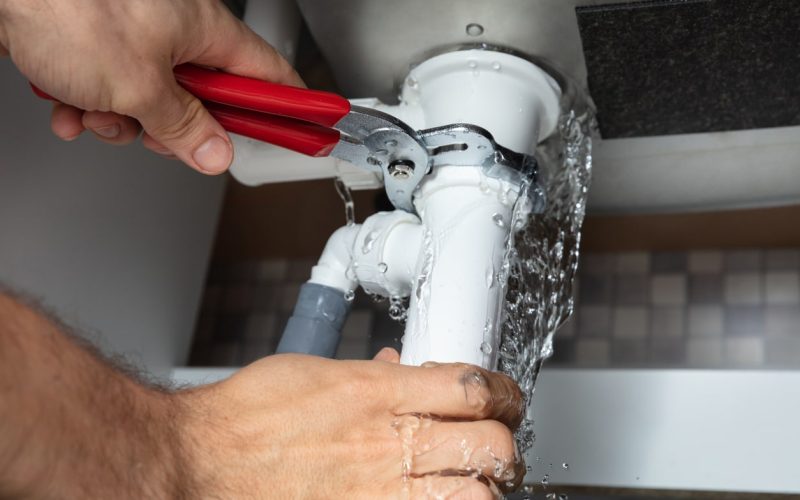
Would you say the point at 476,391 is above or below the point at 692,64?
below

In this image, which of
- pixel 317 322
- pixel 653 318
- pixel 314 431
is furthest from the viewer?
pixel 653 318

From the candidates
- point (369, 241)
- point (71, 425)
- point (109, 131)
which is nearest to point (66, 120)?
point (109, 131)

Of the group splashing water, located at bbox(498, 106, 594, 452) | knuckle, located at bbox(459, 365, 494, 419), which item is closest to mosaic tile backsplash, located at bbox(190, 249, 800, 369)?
splashing water, located at bbox(498, 106, 594, 452)

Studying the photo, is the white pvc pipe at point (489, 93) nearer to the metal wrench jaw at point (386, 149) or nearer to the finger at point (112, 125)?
the metal wrench jaw at point (386, 149)

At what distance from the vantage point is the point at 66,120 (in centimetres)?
74

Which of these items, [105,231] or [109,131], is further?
[105,231]

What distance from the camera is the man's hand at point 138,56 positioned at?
0.63 metres

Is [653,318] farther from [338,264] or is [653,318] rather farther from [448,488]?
[448,488]

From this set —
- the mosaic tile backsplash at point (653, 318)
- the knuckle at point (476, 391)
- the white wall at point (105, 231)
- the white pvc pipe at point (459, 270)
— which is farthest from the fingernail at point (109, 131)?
the mosaic tile backsplash at point (653, 318)

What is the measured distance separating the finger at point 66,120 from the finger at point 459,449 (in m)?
0.38

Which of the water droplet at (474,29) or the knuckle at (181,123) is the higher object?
the water droplet at (474,29)

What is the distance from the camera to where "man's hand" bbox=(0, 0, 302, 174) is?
2.08ft

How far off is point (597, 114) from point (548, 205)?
0.29ft

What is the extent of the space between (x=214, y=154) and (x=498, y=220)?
0.73 feet
